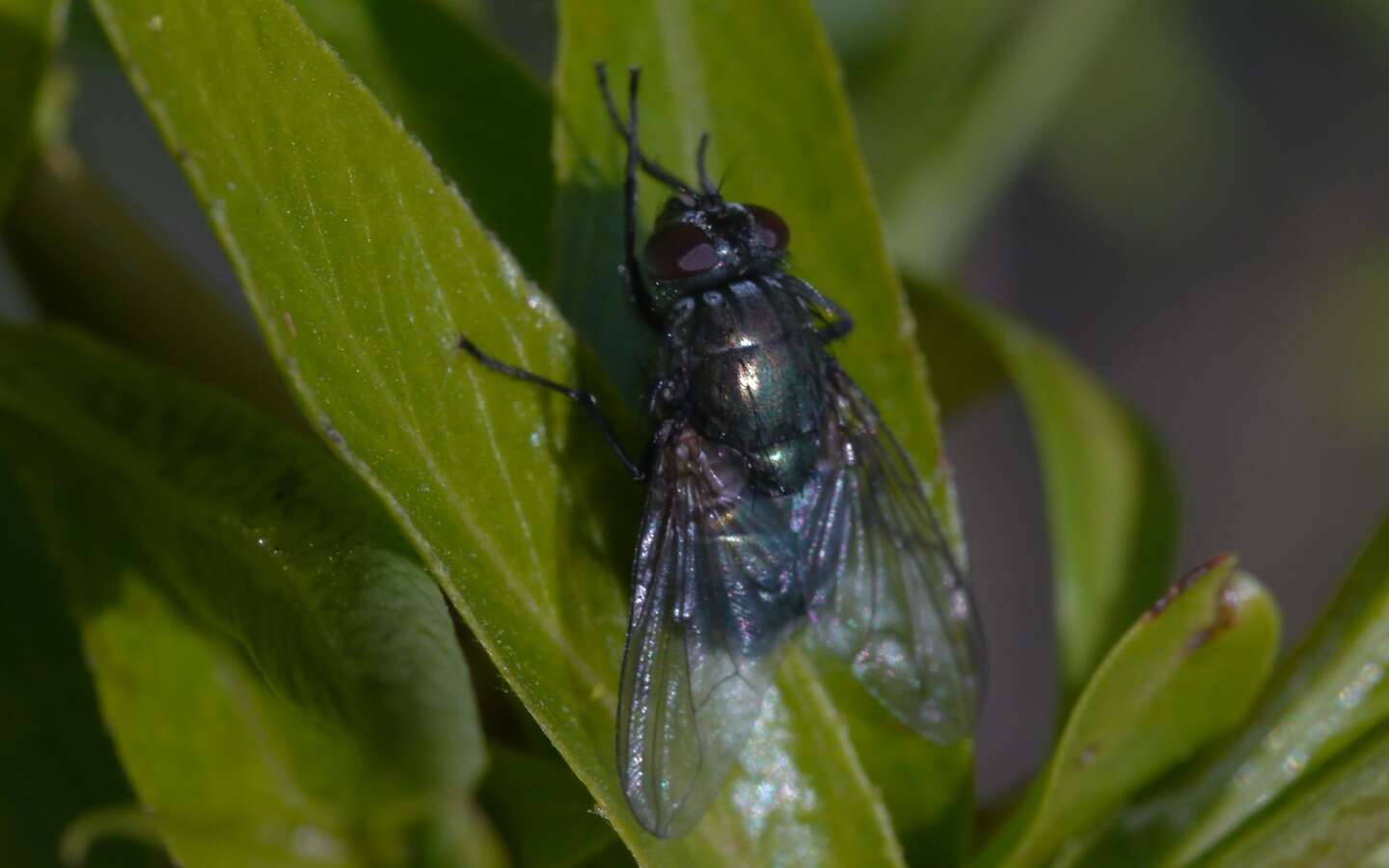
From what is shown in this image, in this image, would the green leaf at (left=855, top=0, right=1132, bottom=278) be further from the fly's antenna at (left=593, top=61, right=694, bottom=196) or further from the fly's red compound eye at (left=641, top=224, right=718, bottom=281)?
the fly's antenna at (left=593, top=61, right=694, bottom=196)

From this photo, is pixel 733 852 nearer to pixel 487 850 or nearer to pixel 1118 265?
pixel 487 850

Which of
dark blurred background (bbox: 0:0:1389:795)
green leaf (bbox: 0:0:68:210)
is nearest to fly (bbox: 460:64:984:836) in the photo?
green leaf (bbox: 0:0:68:210)

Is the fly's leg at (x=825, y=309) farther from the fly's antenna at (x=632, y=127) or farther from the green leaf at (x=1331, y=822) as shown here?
the green leaf at (x=1331, y=822)

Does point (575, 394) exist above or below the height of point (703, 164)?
below

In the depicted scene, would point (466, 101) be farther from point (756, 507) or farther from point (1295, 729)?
point (1295, 729)

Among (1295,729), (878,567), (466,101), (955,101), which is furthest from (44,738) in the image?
(955,101)

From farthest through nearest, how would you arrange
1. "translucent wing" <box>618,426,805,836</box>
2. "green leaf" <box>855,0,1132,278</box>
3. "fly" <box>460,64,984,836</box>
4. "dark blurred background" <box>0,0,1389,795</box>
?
"dark blurred background" <box>0,0,1389,795</box> < "green leaf" <box>855,0,1132,278</box> < "fly" <box>460,64,984,836</box> < "translucent wing" <box>618,426,805,836</box>

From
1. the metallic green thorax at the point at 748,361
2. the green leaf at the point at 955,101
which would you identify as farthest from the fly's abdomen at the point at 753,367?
the green leaf at the point at 955,101
